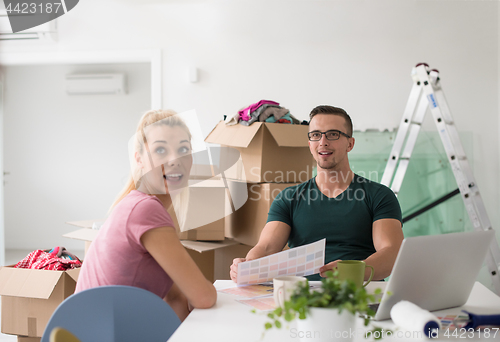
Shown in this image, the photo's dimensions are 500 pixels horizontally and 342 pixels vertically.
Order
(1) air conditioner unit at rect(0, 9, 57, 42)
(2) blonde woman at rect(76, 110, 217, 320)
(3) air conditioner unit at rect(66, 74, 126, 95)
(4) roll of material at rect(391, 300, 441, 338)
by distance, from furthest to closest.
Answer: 1. (3) air conditioner unit at rect(66, 74, 126, 95)
2. (1) air conditioner unit at rect(0, 9, 57, 42)
3. (2) blonde woman at rect(76, 110, 217, 320)
4. (4) roll of material at rect(391, 300, 441, 338)

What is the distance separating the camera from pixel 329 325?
709 mm

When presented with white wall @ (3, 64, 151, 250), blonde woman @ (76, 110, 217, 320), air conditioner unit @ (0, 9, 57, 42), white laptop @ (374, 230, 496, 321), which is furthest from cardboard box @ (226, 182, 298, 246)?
white wall @ (3, 64, 151, 250)

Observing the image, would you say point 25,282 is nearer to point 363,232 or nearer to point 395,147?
point 363,232

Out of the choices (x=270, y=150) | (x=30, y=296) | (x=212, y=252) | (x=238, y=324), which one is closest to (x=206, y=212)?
(x=212, y=252)

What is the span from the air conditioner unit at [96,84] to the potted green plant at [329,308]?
4.57 metres

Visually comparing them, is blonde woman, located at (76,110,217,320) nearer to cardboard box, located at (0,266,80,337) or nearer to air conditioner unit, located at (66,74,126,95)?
cardboard box, located at (0,266,80,337)

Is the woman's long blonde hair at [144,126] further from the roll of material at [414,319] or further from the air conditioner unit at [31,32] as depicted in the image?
the air conditioner unit at [31,32]

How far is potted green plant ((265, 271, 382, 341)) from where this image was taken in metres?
0.65

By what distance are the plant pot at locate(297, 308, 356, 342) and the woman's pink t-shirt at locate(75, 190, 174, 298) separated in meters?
0.45

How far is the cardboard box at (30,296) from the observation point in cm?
177

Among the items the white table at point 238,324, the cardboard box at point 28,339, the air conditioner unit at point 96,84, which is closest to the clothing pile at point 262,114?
the white table at point 238,324

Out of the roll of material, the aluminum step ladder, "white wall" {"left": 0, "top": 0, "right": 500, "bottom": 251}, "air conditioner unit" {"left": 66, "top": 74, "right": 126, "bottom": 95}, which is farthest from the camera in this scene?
"air conditioner unit" {"left": 66, "top": 74, "right": 126, "bottom": 95}

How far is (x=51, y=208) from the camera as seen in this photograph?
16.8 feet

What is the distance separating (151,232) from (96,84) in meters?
4.29
